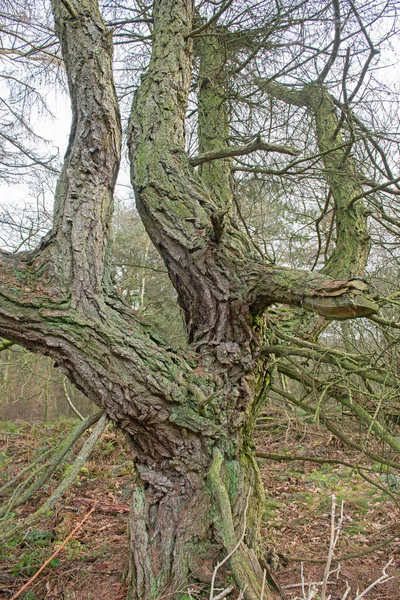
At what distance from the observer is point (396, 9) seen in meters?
2.80

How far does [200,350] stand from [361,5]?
102 inches

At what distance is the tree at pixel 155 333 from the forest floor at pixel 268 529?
35cm

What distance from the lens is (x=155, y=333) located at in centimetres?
229

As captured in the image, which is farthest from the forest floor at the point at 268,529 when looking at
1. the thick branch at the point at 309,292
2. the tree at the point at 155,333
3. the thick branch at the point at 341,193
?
the thick branch at the point at 341,193

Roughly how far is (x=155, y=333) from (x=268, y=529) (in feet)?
8.03

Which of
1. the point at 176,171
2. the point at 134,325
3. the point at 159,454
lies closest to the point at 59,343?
the point at 134,325

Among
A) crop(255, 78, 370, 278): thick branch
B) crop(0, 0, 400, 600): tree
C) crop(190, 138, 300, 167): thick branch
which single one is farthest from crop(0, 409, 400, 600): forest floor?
crop(190, 138, 300, 167): thick branch

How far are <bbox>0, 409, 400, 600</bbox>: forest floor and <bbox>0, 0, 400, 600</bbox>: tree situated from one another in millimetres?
348

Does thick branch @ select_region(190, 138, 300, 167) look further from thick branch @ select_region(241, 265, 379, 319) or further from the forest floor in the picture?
the forest floor

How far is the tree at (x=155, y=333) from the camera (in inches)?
80.0

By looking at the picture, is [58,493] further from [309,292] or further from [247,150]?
[247,150]

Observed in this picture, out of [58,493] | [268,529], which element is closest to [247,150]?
[58,493]

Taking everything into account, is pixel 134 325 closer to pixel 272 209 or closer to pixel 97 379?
pixel 97 379

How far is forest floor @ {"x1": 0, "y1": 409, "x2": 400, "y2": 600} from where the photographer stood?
257 cm
